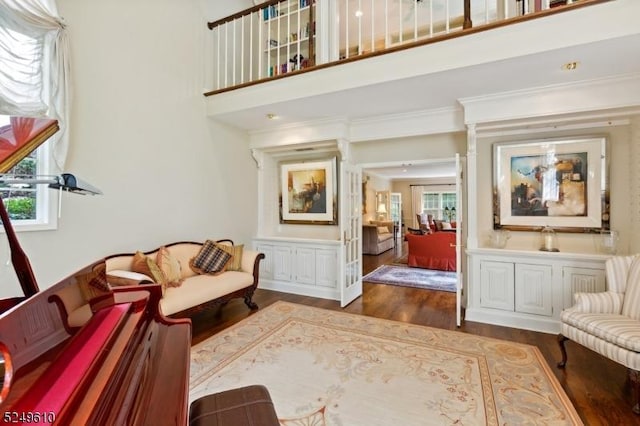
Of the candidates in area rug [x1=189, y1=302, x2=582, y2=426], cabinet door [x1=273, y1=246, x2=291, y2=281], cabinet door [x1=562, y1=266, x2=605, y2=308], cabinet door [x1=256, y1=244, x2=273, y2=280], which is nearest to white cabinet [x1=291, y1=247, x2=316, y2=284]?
cabinet door [x1=273, y1=246, x2=291, y2=281]

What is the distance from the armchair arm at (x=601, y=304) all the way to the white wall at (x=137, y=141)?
421 centimetres

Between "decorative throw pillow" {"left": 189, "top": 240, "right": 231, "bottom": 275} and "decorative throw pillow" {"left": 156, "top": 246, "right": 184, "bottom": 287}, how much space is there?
26cm

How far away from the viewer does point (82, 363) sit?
73 cm

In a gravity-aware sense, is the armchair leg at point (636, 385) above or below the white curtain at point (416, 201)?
below

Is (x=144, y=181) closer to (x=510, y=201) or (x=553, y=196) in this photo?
(x=510, y=201)

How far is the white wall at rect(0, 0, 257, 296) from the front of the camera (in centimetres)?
286

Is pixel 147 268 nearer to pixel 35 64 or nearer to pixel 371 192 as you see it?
pixel 35 64

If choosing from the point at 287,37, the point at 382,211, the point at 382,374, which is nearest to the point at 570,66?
the point at 382,374

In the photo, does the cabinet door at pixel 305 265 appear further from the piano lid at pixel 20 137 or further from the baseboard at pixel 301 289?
the piano lid at pixel 20 137

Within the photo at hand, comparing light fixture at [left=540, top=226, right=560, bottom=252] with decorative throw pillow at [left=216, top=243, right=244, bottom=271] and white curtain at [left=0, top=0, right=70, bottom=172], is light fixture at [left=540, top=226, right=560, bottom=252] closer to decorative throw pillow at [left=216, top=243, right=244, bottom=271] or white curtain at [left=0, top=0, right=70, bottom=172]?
decorative throw pillow at [left=216, top=243, right=244, bottom=271]

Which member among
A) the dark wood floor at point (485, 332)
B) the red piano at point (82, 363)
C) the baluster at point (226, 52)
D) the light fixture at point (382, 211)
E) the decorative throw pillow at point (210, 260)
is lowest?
the dark wood floor at point (485, 332)

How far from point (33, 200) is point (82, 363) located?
9.22 ft

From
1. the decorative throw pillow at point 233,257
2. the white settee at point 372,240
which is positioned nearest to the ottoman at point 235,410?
the decorative throw pillow at point 233,257

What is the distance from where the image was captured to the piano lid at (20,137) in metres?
0.96
